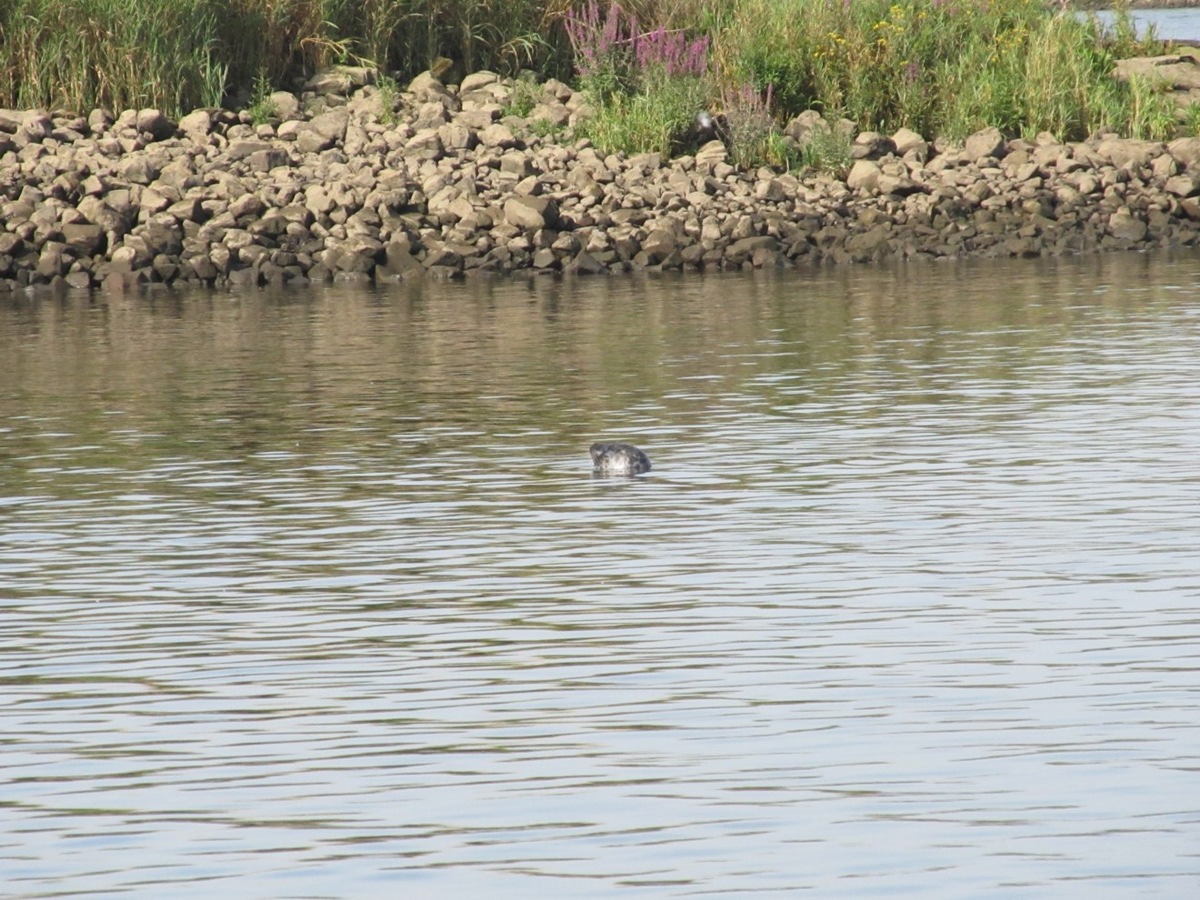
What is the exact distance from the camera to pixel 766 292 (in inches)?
952

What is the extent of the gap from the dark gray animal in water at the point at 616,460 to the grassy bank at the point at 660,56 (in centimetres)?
1679

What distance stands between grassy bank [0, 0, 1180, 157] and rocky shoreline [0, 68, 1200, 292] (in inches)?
27.9

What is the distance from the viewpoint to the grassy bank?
2958 cm

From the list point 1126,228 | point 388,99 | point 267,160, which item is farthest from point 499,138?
point 1126,228

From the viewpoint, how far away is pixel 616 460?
12883 millimetres

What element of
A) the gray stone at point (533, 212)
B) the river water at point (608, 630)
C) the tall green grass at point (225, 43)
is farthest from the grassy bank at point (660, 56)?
the river water at point (608, 630)

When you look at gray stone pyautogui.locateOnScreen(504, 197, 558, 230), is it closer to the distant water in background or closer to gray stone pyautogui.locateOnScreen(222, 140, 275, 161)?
gray stone pyautogui.locateOnScreen(222, 140, 275, 161)

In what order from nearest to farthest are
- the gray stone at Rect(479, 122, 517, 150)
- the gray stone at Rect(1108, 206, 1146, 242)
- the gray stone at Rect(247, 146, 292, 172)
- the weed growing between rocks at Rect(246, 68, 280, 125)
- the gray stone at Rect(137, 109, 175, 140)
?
the gray stone at Rect(1108, 206, 1146, 242)
the gray stone at Rect(247, 146, 292, 172)
the gray stone at Rect(137, 109, 175, 140)
the gray stone at Rect(479, 122, 517, 150)
the weed growing between rocks at Rect(246, 68, 280, 125)

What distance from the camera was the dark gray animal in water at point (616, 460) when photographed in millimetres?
12867

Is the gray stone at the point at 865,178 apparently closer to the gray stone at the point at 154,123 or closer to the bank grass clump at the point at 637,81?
the bank grass clump at the point at 637,81

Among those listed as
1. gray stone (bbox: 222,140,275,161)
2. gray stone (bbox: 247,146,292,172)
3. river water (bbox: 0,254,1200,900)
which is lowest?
river water (bbox: 0,254,1200,900)

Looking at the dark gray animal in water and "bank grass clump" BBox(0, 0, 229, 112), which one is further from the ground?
"bank grass clump" BBox(0, 0, 229, 112)

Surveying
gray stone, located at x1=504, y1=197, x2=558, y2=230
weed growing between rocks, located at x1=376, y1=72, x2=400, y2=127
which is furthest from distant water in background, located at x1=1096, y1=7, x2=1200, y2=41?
gray stone, located at x1=504, y1=197, x2=558, y2=230

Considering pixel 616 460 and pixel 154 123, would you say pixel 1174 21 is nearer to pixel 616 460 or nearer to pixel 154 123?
pixel 154 123
